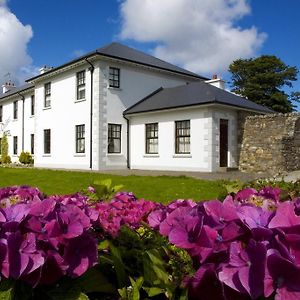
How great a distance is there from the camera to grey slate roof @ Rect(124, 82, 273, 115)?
789 inches

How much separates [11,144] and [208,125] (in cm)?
2209

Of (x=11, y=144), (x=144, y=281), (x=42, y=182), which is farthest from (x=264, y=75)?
(x=144, y=281)

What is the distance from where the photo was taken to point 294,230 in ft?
3.55

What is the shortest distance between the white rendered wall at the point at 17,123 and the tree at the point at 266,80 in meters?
30.6

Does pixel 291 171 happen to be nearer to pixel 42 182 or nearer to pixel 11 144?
pixel 42 182

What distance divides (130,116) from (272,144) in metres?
8.27

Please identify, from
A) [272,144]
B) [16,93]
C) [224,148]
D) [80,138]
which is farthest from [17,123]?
[272,144]

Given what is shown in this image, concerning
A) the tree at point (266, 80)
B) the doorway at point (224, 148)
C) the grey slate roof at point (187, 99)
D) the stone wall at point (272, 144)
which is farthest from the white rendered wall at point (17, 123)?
the tree at point (266, 80)

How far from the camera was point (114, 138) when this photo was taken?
912 inches

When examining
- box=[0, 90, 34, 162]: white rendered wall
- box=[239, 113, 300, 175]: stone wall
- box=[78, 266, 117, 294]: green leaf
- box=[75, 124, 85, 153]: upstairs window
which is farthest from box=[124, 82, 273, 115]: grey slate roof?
box=[78, 266, 117, 294]: green leaf

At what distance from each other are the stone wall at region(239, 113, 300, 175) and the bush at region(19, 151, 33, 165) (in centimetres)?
1719

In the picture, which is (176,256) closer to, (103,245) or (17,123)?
(103,245)

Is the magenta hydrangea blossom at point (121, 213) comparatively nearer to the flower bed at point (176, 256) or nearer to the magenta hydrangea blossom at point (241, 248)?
the flower bed at point (176, 256)

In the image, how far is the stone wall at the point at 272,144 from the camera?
19.7 metres
